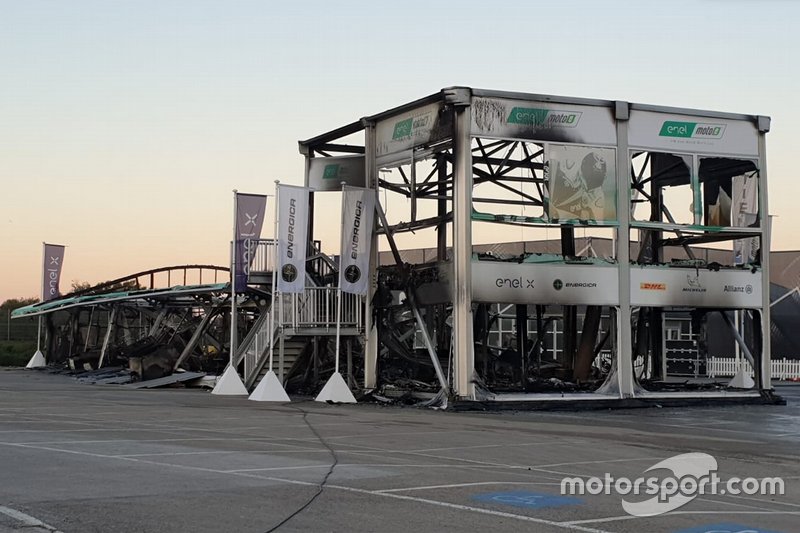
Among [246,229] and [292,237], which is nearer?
[292,237]

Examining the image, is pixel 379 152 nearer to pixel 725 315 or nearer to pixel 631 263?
pixel 631 263

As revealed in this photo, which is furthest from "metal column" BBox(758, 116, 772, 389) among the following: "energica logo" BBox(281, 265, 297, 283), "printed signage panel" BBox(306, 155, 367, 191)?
"energica logo" BBox(281, 265, 297, 283)

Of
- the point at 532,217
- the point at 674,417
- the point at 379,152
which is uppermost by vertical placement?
the point at 379,152

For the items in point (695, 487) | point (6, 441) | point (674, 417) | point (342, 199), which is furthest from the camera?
point (342, 199)

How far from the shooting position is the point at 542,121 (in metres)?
28.6

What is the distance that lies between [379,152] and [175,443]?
56.1ft

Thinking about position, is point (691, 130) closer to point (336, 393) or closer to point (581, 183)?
point (581, 183)

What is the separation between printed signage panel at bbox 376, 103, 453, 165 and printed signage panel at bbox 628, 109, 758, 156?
17.8 feet

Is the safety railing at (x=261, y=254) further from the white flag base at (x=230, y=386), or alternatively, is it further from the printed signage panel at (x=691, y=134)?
the printed signage panel at (x=691, y=134)

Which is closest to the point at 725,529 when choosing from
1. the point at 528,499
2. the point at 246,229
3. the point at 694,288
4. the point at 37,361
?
the point at 528,499

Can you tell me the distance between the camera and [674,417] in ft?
84.5

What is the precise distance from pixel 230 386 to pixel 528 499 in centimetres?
2232

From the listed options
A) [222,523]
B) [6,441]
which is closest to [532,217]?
[6,441]

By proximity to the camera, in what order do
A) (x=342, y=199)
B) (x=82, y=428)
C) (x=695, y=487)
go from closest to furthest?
(x=695, y=487) → (x=82, y=428) → (x=342, y=199)
